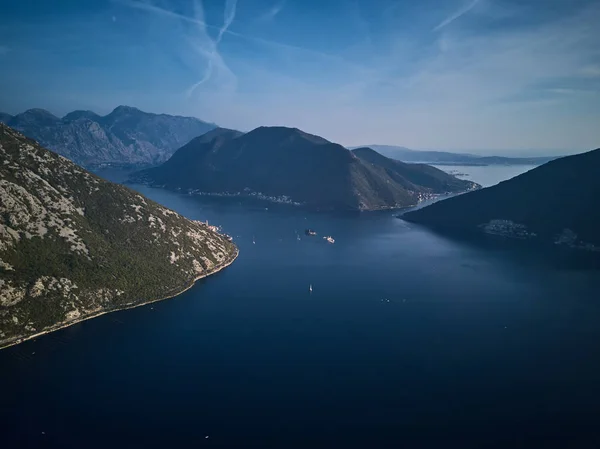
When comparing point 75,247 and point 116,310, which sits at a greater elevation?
point 75,247

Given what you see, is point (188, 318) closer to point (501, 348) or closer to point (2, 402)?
point (2, 402)

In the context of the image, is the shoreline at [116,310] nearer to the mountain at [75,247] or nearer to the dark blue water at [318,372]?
the mountain at [75,247]

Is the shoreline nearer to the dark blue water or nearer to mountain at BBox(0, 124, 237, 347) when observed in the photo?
mountain at BBox(0, 124, 237, 347)

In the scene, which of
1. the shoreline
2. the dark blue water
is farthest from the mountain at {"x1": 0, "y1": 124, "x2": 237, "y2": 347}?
the dark blue water

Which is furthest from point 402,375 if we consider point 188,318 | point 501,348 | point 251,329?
point 188,318

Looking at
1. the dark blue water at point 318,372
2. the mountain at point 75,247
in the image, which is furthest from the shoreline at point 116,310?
the dark blue water at point 318,372

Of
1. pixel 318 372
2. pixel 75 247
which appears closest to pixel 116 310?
pixel 75 247

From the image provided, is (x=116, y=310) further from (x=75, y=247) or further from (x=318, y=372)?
(x=318, y=372)
